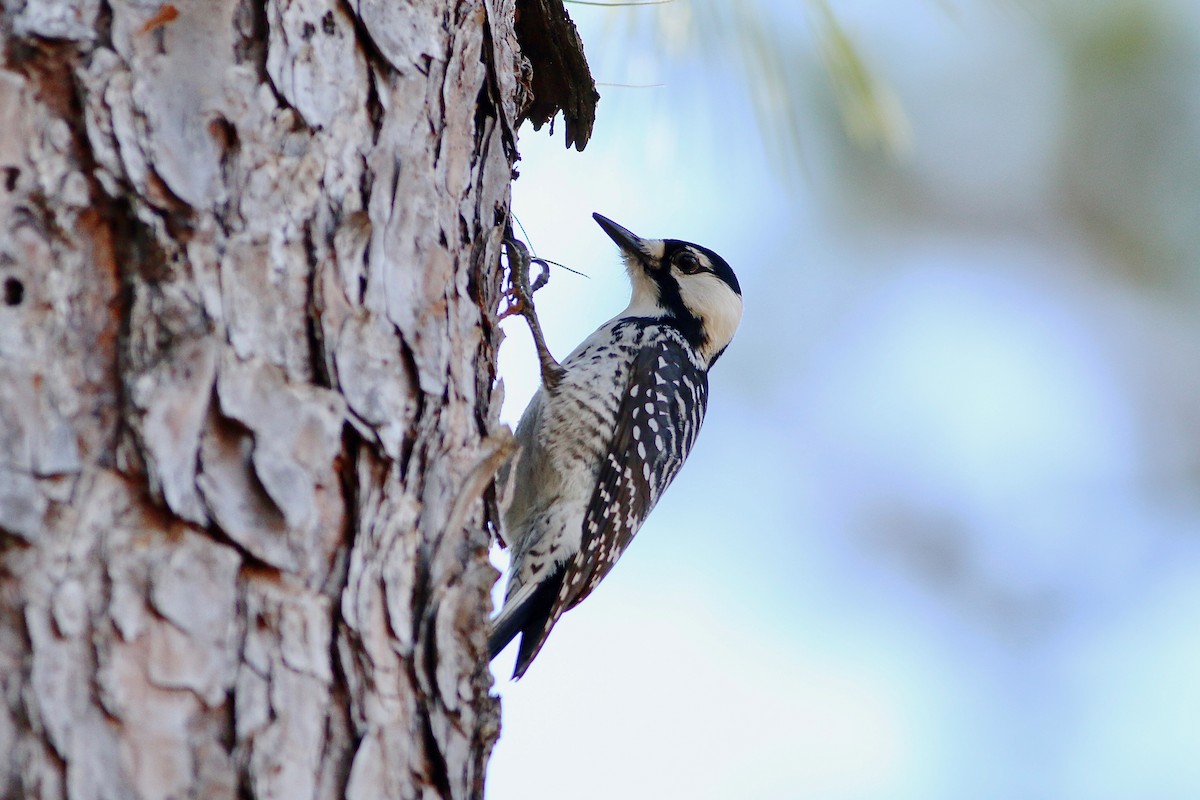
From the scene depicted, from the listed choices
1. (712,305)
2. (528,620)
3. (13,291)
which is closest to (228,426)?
(13,291)

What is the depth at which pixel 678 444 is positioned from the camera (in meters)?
4.29

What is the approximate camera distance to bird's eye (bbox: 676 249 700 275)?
182 inches

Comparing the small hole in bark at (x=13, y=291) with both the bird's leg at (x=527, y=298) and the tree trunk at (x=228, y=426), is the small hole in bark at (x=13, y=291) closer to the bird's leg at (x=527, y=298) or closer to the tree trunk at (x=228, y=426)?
the tree trunk at (x=228, y=426)

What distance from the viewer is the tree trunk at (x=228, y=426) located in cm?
146

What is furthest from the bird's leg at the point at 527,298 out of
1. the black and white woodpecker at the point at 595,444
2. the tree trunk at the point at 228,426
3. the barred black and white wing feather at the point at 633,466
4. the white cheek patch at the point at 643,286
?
the tree trunk at the point at 228,426

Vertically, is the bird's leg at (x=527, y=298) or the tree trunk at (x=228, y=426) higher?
the bird's leg at (x=527, y=298)

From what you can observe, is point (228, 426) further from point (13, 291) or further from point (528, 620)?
point (528, 620)

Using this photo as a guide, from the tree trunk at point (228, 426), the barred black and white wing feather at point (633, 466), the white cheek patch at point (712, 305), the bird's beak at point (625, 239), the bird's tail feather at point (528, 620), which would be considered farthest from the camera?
the white cheek patch at point (712, 305)

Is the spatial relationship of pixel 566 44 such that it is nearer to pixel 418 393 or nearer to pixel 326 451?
pixel 418 393

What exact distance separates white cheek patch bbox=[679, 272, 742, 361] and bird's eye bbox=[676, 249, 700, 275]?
27mm

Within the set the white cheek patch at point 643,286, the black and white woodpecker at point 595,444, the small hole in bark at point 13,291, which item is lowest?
the small hole in bark at point 13,291

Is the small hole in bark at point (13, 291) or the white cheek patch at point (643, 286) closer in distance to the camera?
the small hole in bark at point (13, 291)

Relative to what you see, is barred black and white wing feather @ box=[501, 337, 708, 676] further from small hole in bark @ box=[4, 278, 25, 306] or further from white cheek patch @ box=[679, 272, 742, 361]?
small hole in bark @ box=[4, 278, 25, 306]

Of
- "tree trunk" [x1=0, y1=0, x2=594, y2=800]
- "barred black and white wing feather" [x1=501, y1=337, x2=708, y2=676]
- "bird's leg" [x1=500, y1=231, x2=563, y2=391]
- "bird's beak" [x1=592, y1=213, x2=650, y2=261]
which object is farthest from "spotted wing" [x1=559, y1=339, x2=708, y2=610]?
"tree trunk" [x1=0, y1=0, x2=594, y2=800]
